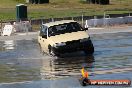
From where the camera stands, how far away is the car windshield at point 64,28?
84.3ft

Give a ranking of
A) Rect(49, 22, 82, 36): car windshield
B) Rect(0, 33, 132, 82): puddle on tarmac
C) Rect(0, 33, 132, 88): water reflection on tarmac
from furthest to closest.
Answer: Rect(49, 22, 82, 36): car windshield → Rect(0, 33, 132, 82): puddle on tarmac → Rect(0, 33, 132, 88): water reflection on tarmac

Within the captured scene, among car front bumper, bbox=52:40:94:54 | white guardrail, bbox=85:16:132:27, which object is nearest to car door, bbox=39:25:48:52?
car front bumper, bbox=52:40:94:54

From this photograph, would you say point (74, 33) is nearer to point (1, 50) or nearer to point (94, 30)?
point (1, 50)

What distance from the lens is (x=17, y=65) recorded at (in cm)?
2322

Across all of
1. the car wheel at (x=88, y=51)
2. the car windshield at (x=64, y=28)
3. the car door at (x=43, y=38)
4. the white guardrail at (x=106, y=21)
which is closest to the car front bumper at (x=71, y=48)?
the car wheel at (x=88, y=51)

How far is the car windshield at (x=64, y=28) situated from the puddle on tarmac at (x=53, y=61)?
1.21 metres

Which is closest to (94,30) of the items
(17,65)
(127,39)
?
(127,39)

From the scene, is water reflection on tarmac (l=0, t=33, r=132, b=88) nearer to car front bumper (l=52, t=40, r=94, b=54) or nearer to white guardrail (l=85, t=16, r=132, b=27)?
car front bumper (l=52, t=40, r=94, b=54)

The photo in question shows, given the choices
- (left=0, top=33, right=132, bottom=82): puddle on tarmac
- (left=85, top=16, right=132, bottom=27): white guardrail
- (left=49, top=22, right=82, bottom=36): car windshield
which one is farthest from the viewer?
(left=85, top=16, right=132, bottom=27): white guardrail

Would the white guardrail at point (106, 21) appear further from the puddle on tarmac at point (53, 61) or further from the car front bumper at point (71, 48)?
the car front bumper at point (71, 48)

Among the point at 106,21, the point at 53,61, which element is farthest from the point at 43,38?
the point at 106,21

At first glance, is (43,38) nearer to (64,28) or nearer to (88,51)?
(64,28)

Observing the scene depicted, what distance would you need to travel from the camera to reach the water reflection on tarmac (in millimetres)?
17906

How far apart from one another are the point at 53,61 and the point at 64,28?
2.33m
